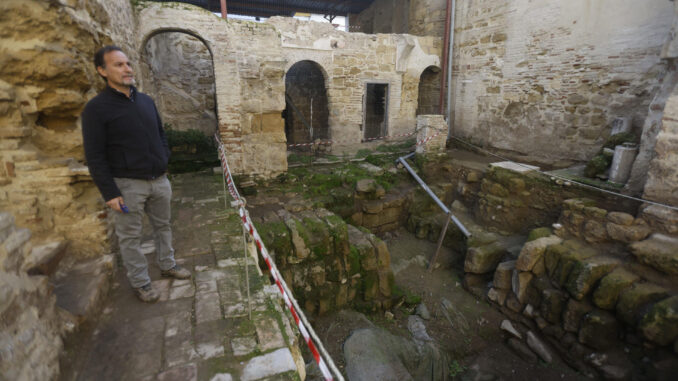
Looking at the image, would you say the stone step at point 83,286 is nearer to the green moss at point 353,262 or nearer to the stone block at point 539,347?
the green moss at point 353,262

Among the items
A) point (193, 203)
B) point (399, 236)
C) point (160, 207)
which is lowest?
point (399, 236)

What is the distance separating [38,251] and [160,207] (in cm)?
95

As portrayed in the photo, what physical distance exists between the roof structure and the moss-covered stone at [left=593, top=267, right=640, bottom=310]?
1378 cm

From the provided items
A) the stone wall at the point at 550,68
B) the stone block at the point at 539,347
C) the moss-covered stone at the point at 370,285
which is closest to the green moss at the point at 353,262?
the moss-covered stone at the point at 370,285

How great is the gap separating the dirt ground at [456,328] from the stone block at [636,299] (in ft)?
3.46

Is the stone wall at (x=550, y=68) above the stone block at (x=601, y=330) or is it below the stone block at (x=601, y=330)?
above

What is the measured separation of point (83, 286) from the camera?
2.61 metres

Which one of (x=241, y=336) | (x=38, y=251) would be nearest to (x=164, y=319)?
(x=241, y=336)

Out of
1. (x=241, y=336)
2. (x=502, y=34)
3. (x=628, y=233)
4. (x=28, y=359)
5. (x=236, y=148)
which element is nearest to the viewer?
(x=28, y=359)

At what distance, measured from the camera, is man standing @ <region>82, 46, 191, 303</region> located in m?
2.35

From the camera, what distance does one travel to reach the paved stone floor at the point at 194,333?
214cm

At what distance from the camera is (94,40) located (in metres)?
3.17

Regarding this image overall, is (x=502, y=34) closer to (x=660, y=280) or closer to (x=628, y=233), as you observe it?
(x=628, y=233)

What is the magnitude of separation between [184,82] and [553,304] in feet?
34.4
